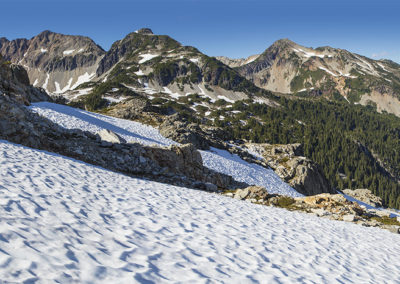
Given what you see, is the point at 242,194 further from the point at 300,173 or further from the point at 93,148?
the point at 300,173

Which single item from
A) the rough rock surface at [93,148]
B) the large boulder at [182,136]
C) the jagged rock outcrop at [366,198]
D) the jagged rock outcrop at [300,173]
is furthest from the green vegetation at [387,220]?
the jagged rock outcrop at [366,198]

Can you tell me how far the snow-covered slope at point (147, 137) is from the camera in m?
36.2

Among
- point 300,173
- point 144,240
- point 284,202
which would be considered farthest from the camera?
point 300,173

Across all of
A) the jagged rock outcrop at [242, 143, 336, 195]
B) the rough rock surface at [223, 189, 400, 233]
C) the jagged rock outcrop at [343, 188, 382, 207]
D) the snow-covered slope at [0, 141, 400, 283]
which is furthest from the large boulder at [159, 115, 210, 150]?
the jagged rock outcrop at [343, 188, 382, 207]

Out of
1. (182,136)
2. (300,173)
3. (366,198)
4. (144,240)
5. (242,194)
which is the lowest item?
(366,198)

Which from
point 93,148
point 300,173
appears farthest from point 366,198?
point 93,148

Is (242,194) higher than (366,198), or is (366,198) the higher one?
(242,194)

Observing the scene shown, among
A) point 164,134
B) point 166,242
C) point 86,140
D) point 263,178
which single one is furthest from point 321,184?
point 166,242

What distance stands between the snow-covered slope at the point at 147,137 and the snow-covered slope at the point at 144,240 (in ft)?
77.6

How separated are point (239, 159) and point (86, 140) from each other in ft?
118

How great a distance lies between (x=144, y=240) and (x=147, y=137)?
38.9 m

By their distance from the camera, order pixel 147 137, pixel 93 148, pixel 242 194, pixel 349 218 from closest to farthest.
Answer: pixel 349 218 < pixel 242 194 < pixel 93 148 < pixel 147 137

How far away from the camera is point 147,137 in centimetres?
4512

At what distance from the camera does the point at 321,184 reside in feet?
204
